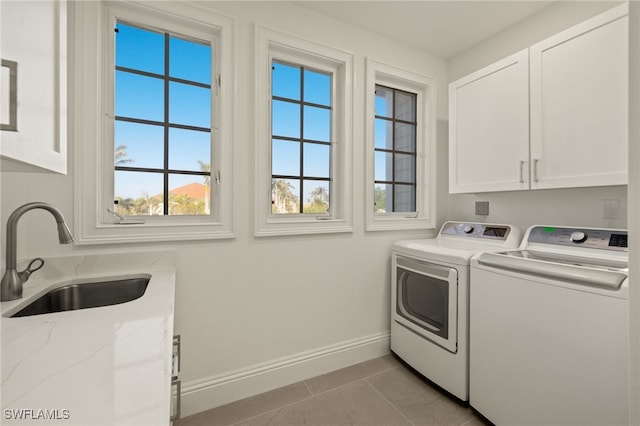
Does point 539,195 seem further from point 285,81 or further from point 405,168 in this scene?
point 285,81

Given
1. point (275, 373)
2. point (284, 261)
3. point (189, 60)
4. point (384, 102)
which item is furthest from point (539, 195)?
point (189, 60)

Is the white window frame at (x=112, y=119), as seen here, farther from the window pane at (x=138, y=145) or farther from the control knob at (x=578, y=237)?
the control knob at (x=578, y=237)

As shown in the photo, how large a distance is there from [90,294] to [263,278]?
88cm

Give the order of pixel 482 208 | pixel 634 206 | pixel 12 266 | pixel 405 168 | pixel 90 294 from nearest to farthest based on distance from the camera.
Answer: pixel 634 206 < pixel 12 266 < pixel 90 294 < pixel 482 208 < pixel 405 168

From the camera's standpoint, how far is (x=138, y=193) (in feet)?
5.35

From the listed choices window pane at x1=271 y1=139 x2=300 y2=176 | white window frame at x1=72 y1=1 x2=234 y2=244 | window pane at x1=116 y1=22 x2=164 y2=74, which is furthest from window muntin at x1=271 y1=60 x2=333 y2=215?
window pane at x1=116 y1=22 x2=164 y2=74

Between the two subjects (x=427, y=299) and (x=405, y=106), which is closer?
(x=427, y=299)

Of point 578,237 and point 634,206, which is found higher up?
point 634,206

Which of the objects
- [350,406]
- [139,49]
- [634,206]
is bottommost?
[350,406]

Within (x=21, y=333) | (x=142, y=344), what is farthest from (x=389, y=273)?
(x=21, y=333)

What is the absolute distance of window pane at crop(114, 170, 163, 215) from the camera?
159 cm

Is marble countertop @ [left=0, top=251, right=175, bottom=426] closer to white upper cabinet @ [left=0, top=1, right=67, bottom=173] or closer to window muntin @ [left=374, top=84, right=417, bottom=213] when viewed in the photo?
white upper cabinet @ [left=0, top=1, right=67, bottom=173]

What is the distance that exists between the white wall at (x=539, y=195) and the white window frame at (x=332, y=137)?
115cm

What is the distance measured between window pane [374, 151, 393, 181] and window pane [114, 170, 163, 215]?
5.31 feet
